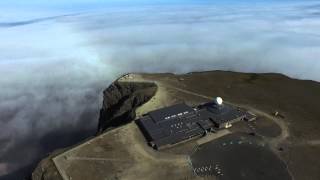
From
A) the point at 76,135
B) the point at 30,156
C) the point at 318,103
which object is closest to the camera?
the point at 318,103

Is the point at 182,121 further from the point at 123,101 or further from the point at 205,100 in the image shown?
the point at 123,101

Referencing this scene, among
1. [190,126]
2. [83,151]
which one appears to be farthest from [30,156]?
[190,126]

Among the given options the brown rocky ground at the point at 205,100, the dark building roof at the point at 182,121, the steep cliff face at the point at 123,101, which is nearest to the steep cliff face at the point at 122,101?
the steep cliff face at the point at 123,101

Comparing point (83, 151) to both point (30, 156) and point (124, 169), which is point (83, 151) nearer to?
point (124, 169)

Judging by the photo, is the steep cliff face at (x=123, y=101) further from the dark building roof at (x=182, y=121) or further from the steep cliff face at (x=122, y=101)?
the dark building roof at (x=182, y=121)

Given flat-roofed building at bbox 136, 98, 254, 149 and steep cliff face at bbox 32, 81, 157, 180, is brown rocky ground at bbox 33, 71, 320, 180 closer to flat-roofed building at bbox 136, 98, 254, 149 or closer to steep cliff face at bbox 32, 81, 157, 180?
steep cliff face at bbox 32, 81, 157, 180

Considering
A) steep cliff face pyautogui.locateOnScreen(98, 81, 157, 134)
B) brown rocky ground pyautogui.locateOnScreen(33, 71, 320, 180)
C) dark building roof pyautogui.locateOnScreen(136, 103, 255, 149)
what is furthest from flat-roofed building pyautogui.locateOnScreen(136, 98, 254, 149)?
steep cliff face pyautogui.locateOnScreen(98, 81, 157, 134)
